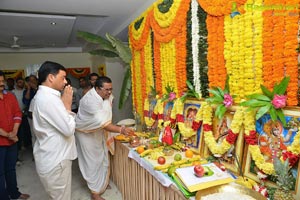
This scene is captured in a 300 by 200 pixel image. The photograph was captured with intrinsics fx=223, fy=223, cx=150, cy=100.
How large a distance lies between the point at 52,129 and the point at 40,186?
1820 millimetres

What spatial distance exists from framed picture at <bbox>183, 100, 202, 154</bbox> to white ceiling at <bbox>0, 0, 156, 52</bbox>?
1.80 metres

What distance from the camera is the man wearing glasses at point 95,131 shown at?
8.40 feet

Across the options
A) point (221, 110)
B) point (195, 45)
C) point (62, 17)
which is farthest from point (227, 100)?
point (62, 17)

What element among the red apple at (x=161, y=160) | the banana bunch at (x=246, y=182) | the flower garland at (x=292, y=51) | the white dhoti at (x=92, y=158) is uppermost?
the flower garland at (x=292, y=51)

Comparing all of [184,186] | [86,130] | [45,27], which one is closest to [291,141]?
[184,186]

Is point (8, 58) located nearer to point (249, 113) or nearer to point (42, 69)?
point (42, 69)

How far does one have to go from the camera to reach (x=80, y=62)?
24.6 ft

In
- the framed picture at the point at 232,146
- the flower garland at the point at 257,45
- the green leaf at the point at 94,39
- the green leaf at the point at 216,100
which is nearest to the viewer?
the flower garland at the point at 257,45

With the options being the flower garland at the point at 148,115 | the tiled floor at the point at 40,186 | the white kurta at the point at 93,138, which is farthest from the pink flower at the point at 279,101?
the tiled floor at the point at 40,186

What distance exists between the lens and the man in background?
2396 mm

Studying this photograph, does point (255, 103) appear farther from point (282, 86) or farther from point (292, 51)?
point (292, 51)

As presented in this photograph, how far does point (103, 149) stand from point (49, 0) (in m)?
2.08

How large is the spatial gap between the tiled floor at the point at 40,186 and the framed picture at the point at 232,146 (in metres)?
1.59

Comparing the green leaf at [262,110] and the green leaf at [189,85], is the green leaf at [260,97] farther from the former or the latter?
the green leaf at [189,85]
